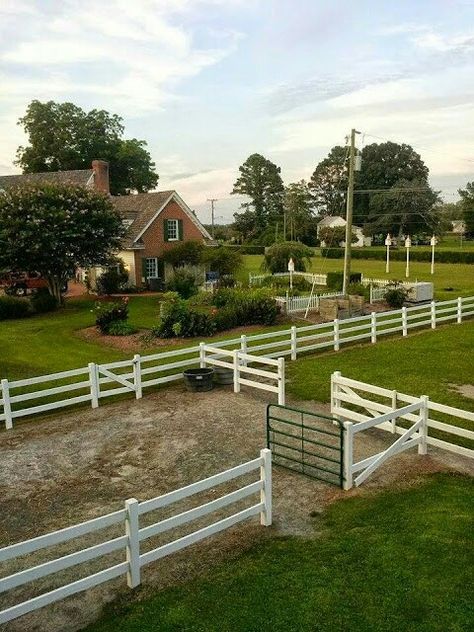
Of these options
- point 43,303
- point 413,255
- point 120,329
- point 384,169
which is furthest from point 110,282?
point 384,169

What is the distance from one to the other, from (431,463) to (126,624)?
6.26 metres

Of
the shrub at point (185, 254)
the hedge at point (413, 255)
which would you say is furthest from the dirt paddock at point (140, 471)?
the hedge at point (413, 255)

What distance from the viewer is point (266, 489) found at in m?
7.85

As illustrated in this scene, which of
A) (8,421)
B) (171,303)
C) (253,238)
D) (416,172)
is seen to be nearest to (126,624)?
(8,421)

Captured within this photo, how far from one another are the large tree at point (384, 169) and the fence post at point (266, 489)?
315ft

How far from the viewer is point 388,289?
1218 inches

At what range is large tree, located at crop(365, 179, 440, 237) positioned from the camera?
280 ft

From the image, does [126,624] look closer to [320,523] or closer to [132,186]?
[320,523]

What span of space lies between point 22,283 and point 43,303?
16.0ft

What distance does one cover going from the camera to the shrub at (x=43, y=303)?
30781mm

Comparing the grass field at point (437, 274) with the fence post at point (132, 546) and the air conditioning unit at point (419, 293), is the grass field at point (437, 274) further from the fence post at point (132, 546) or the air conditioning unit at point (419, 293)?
the fence post at point (132, 546)

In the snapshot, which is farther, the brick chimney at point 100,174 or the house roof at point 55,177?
the brick chimney at point 100,174

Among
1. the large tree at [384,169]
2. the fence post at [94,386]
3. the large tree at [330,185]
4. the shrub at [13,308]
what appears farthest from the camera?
the large tree at [330,185]

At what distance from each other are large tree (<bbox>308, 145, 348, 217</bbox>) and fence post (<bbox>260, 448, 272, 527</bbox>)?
111 meters
